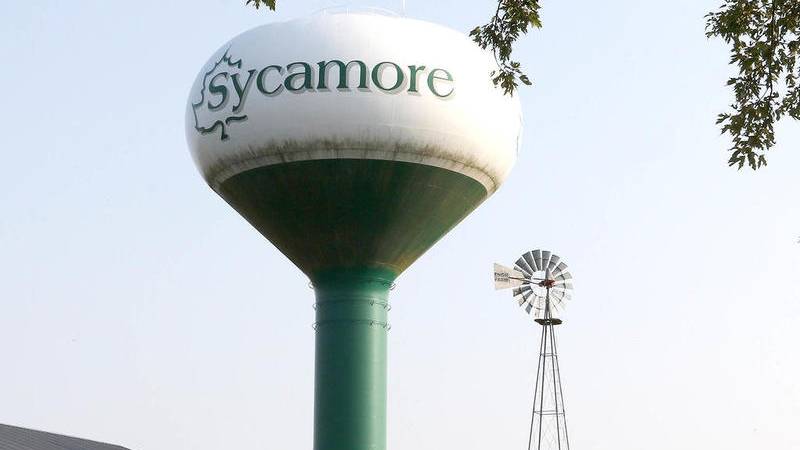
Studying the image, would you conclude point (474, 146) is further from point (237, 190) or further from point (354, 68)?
point (237, 190)

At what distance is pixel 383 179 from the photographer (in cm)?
2642

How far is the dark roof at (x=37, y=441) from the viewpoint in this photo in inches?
1103

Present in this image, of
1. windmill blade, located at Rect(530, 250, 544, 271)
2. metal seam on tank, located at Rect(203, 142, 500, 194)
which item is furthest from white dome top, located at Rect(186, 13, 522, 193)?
windmill blade, located at Rect(530, 250, 544, 271)

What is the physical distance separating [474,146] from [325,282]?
4538mm

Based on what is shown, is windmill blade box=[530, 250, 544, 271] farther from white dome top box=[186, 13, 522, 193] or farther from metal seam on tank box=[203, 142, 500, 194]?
metal seam on tank box=[203, 142, 500, 194]

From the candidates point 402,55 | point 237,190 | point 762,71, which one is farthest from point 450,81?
point 762,71

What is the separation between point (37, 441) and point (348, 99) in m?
10.8

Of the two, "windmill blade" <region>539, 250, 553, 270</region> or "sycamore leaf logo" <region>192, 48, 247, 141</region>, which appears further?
"windmill blade" <region>539, 250, 553, 270</region>

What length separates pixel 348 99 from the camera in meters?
26.0

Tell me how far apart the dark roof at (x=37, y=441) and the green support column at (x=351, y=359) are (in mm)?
6262

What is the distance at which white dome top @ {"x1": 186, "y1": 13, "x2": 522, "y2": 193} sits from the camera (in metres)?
26.1

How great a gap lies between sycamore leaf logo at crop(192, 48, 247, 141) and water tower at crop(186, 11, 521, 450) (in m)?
0.03

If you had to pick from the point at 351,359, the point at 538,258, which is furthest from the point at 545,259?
the point at 351,359

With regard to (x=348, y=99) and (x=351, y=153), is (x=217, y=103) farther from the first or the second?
(x=351, y=153)
